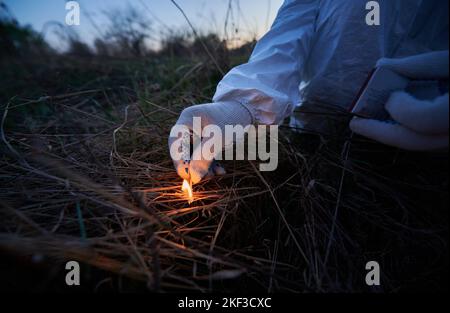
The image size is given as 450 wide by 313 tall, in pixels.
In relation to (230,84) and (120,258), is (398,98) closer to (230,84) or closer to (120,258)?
(230,84)

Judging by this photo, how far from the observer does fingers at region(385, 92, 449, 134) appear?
0.61 metres

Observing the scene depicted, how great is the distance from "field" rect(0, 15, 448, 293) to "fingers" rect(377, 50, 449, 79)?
0.88 feet

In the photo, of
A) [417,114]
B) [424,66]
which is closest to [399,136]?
[417,114]

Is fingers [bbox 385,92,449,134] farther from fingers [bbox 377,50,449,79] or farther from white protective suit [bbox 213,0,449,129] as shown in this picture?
white protective suit [bbox 213,0,449,129]

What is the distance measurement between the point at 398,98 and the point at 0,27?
162 inches

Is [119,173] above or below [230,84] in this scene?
below

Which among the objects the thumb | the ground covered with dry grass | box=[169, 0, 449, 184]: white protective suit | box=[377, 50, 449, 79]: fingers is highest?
box=[169, 0, 449, 184]: white protective suit

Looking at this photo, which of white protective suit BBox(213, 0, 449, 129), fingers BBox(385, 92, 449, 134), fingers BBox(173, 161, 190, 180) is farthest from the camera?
white protective suit BBox(213, 0, 449, 129)

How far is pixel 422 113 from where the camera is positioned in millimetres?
645

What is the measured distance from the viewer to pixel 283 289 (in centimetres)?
68

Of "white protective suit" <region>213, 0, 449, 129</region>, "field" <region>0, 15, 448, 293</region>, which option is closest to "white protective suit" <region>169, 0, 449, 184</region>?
"white protective suit" <region>213, 0, 449, 129</region>

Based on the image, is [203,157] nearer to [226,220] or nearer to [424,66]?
[226,220]
